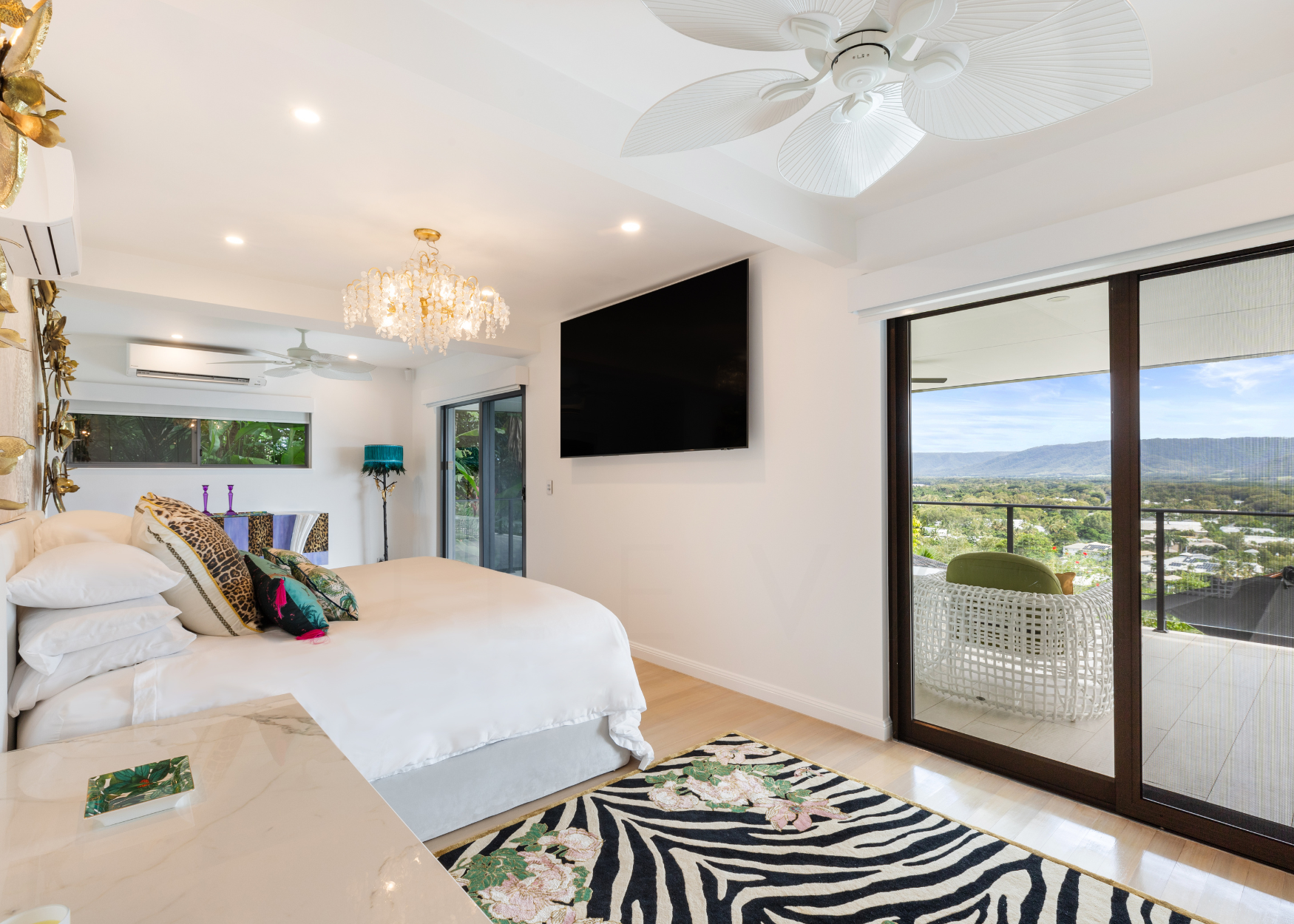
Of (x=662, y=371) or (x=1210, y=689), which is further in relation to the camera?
(x=662, y=371)

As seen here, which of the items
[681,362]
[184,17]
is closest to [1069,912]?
[681,362]

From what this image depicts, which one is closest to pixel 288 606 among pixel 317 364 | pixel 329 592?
pixel 329 592

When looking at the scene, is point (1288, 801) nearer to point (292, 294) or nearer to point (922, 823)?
point (922, 823)

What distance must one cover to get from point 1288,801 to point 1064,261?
1881 mm

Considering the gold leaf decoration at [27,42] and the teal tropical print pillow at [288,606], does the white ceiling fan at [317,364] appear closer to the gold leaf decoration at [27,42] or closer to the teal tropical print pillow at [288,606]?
the teal tropical print pillow at [288,606]

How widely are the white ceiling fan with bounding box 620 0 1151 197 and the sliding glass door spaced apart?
13.4 feet

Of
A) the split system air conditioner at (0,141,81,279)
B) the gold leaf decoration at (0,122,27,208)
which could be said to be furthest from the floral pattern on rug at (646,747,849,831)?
the split system air conditioner at (0,141,81,279)

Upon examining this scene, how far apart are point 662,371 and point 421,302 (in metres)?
1.45

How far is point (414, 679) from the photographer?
2043 millimetres

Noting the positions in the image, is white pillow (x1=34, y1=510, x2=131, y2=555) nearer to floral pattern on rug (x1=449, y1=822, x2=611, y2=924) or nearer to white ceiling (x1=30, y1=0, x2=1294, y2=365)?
white ceiling (x1=30, y1=0, x2=1294, y2=365)

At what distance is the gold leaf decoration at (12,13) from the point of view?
74 centimetres

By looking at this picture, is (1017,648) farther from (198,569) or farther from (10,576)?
(10,576)

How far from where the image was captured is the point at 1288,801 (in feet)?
6.52

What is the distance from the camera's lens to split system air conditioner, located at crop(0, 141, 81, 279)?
185cm
